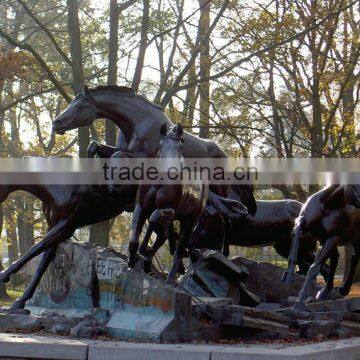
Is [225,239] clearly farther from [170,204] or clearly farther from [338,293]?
[170,204]

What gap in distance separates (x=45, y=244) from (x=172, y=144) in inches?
98.2

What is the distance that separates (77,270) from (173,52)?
1331 centimetres

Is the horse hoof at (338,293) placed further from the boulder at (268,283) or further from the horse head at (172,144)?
Answer: the horse head at (172,144)

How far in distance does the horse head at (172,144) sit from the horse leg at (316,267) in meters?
2.33

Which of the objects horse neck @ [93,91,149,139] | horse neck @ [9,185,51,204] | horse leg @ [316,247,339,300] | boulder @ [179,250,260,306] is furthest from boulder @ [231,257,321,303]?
horse neck @ [9,185,51,204]

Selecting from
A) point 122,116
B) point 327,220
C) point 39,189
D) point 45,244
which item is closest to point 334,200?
point 327,220

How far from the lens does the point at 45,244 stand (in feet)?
32.6

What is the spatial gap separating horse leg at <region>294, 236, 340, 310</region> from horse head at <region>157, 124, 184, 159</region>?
7.65 feet

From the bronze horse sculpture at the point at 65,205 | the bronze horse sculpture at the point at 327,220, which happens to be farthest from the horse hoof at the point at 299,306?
the bronze horse sculpture at the point at 65,205

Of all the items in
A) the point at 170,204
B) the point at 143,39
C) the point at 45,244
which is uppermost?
the point at 143,39

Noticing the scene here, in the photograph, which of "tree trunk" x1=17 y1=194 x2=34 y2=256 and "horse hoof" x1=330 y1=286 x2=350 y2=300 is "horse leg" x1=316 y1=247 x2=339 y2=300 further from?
"tree trunk" x1=17 y1=194 x2=34 y2=256

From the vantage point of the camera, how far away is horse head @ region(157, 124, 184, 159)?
332 inches

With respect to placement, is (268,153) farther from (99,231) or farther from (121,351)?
(121,351)

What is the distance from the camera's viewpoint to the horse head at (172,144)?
8430mm
